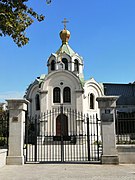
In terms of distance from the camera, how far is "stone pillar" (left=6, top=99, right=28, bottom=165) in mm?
11250

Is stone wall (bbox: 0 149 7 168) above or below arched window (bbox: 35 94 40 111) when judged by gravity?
below

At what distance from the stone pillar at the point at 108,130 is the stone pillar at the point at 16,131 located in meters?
3.97

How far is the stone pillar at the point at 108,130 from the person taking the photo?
11.2m

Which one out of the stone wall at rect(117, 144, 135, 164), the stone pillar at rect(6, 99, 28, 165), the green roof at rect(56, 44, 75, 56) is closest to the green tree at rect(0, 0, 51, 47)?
the stone pillar at rect(6, 99, 28, 165)

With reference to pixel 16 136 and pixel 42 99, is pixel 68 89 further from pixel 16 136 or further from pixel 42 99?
pixel 16 136

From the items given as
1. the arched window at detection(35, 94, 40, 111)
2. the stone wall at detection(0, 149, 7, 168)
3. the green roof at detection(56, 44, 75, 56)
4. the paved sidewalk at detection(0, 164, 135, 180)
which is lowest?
the paved sidewalk at detection(0, 164, 135, 180)

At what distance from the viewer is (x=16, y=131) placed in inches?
454

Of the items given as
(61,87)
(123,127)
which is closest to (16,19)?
(123,127)

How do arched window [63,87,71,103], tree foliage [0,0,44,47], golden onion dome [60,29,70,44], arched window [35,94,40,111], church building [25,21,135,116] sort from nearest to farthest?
tree foliage [0,0,44,47] → church building [25,21,135,116] → arched window [63,87,71,103] → arched window [35,94,40,111] → golden onion dome [60,29,70,44]

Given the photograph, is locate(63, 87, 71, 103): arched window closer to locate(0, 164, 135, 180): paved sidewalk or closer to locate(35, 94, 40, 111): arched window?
locate(35, 94, 40, 111): arched window

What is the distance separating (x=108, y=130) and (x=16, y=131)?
4.52 metres

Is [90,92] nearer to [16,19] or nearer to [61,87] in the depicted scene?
[61,87]

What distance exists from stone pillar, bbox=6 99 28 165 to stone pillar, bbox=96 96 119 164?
13.0 ft

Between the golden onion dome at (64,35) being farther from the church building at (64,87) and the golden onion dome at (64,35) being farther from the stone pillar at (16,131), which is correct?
the stone pillar at (16,131)
